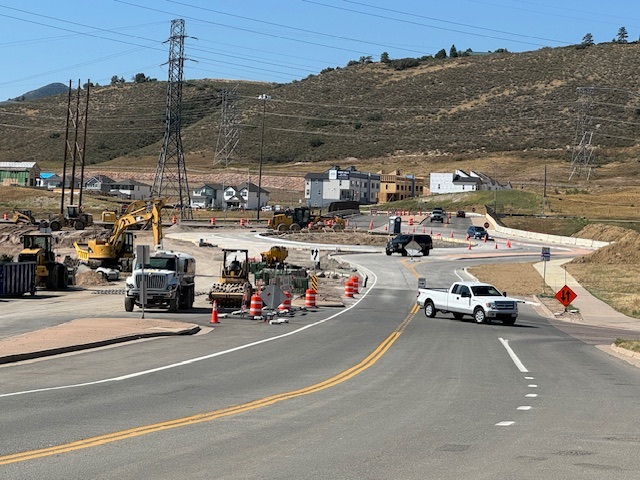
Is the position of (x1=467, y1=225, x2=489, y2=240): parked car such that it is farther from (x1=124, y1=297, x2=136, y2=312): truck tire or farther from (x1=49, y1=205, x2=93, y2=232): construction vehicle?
(x1=124, y1=297, x2=136, y2=312): truck tire

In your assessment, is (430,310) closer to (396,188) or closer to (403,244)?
(403,244)

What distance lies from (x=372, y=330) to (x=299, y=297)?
16.0 m

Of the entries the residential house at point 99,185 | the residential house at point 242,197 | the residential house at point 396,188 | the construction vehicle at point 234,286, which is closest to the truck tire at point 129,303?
the construction vehicle at point 234,286

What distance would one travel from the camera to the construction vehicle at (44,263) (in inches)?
2050

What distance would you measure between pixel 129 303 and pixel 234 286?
639 cm

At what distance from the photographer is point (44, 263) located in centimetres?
5281

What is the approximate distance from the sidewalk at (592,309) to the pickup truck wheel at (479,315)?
490cm

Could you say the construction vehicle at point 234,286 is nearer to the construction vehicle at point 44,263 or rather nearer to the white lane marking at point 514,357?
the construction vehicle at point 44,263

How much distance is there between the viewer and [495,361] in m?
25.7

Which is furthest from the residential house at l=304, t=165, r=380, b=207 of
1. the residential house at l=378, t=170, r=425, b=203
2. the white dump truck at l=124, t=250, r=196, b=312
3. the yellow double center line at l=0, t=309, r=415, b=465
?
the yellow double center line at l=0, t=309, r=415, b=465

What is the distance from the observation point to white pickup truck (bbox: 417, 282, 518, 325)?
4038 centimetres

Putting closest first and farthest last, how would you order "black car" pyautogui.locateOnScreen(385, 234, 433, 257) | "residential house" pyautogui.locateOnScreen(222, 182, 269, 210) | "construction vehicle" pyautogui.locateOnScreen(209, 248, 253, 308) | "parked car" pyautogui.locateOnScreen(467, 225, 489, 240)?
1. "construction vehicle" pyautogui.locateOnScreen(209, 248, 253, 308)
2. "black car" pyautogui.locateOnScreen(385, 234, 433, 257)
3. "parked car" pyautogui.locateOnScreen(467, 225, 489, 240)
4. "residential house" pyautogui.locateOnScreen(222, 182, 269, 210)

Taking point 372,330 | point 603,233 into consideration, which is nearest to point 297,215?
point 603,233

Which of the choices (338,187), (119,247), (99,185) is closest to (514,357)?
(119,247)
